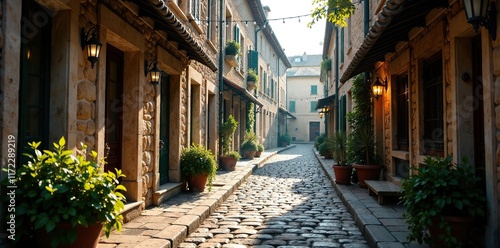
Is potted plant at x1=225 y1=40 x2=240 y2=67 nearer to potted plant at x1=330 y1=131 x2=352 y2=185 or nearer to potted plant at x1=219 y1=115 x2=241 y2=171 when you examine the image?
potted plant at x1=219 y1=115 x2=241 y2=171

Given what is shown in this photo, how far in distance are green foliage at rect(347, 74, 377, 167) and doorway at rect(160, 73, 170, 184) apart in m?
4.02

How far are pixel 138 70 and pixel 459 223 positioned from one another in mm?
4395

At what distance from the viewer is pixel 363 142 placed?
7.84 metres

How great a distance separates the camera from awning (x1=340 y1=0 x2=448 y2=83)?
409 cm

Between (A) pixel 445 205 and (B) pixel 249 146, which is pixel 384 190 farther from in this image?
(B) pixel 249 146

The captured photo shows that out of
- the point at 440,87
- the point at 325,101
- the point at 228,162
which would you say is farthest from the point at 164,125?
the point at 325,101

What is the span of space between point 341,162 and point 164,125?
4.21 meters

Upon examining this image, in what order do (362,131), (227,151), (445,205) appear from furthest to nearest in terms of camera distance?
(227,151) → (362,131) → (445,205)

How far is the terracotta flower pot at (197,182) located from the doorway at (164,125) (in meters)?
0.47

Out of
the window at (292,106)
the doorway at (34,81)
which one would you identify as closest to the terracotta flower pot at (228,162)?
Answer: the doorway at (34,81)

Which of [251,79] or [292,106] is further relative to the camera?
[292,106]

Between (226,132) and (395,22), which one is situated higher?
(395,22)

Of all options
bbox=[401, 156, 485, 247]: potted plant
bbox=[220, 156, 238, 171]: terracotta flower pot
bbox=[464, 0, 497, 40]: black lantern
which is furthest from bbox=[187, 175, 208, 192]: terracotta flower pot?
bbox=[464, 0, 497, 40]: black lantern

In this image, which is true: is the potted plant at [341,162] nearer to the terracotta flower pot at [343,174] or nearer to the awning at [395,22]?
the terracotta flower pot at [343,174]
